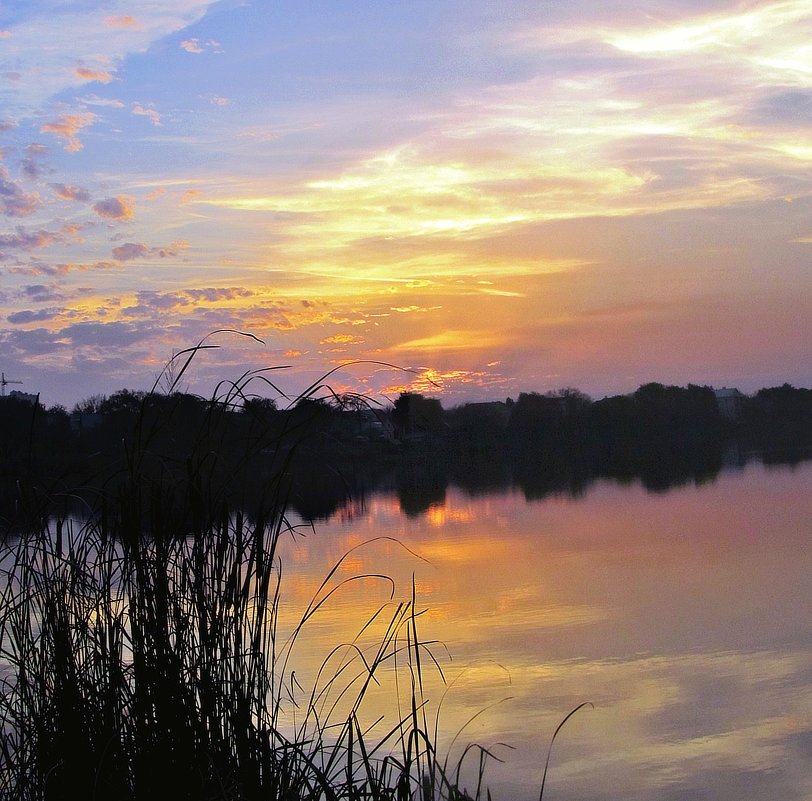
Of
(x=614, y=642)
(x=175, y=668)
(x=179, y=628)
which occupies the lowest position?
(x=614, y=642)

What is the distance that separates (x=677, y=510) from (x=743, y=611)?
32.4 feet

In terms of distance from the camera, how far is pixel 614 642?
830cm

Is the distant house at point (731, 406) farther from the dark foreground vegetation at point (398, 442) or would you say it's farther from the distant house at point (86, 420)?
the distant house at point (86, 420)

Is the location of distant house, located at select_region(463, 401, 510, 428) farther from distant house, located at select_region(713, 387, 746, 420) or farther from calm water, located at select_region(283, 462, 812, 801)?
calm water, located at select_region(283, 462, 812, 801)

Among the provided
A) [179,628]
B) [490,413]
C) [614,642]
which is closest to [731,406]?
[490,413]

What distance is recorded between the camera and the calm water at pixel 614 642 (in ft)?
18.1

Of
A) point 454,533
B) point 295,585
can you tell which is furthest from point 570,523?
point 295,585

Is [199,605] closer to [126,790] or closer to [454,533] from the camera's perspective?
[126,790]

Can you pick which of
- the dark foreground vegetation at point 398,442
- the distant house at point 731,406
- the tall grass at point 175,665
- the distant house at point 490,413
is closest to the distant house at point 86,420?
the dark foreground vegetation at point 398,442

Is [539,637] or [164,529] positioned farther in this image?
[539,637]

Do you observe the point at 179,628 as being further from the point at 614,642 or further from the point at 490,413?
the point at 490,413

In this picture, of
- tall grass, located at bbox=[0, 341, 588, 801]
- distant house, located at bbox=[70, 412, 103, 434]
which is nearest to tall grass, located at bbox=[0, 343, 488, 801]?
tall grass, located at bbox=[0, 341, 588, 801]

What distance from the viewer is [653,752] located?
18.6 feet

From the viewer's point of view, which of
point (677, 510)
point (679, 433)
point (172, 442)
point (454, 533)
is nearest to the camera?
point (172, 442)
